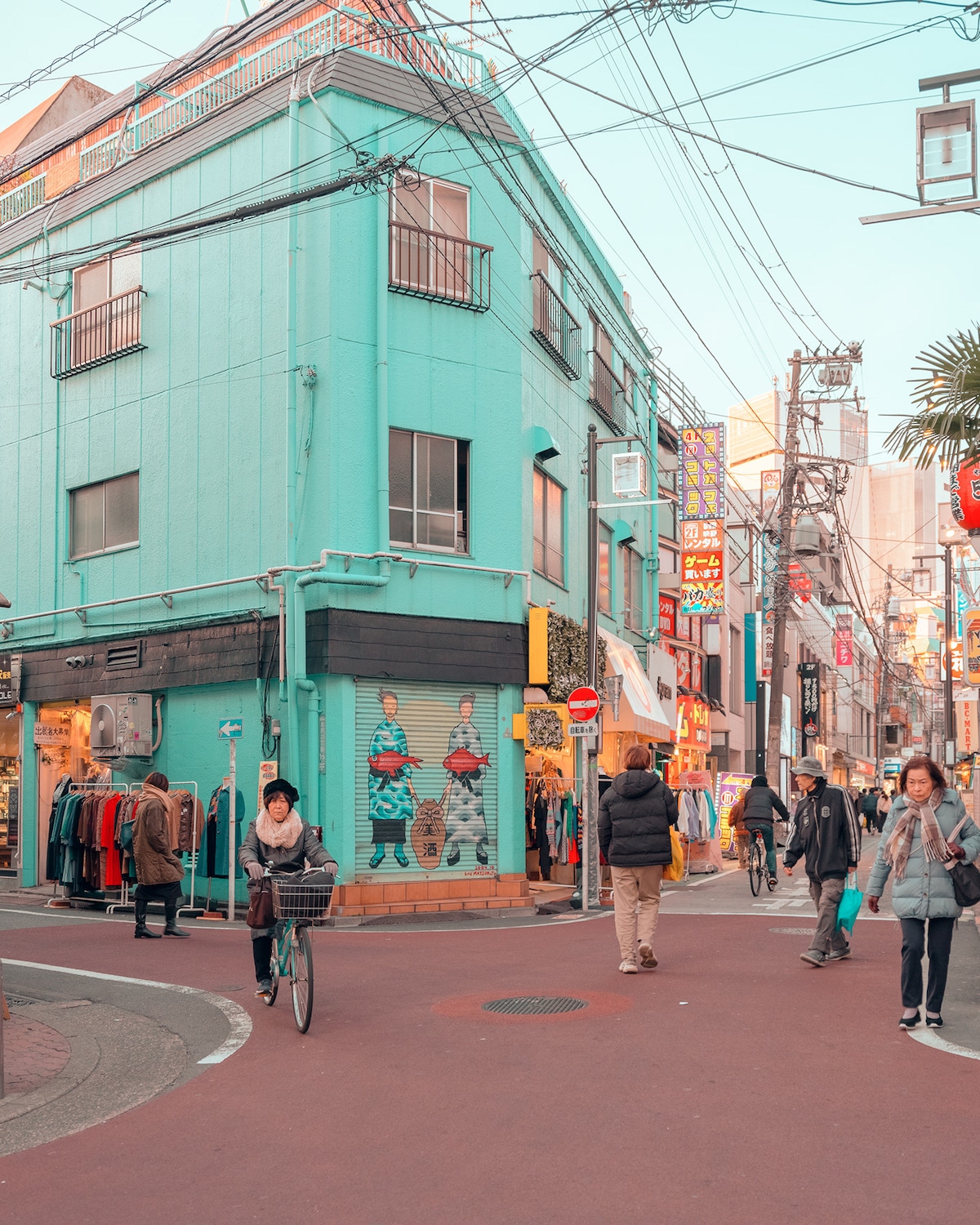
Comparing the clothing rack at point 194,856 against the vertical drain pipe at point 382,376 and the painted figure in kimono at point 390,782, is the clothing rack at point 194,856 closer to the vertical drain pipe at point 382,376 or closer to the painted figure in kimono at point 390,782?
the painted figure in kimono at point 390,782

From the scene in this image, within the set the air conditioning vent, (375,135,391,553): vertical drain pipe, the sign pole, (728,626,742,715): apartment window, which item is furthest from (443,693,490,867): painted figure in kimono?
(728,626,742,715): apartment window

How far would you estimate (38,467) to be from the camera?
2161cm

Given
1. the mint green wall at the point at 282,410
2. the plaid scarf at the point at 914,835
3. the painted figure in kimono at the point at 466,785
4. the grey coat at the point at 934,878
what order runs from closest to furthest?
the grey coat at the point at 934,878 → the plaid scarf at the point at 914,835 → the mint green wall at the point at 282,410 → the painted figure in kimono at the point at 466,785

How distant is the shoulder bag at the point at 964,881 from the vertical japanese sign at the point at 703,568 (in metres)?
22.2

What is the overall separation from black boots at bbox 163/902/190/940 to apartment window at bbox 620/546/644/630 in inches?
551

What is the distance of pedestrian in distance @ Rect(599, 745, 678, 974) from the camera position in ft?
35.7

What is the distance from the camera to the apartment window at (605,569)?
80.2 feet

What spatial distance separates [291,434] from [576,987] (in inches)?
378

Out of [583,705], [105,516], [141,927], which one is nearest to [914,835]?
[583,705]

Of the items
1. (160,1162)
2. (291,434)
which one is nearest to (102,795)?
(291,434)

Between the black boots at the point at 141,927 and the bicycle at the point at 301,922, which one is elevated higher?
the bicycle at the point at 301,922

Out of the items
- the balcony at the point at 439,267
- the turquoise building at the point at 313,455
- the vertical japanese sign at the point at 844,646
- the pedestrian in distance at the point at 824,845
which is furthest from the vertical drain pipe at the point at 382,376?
the vertical japanese sign at the point at 844,646

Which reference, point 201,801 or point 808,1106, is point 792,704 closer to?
point 201,801

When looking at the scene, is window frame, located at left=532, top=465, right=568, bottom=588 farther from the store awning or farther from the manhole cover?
the manhole cover
